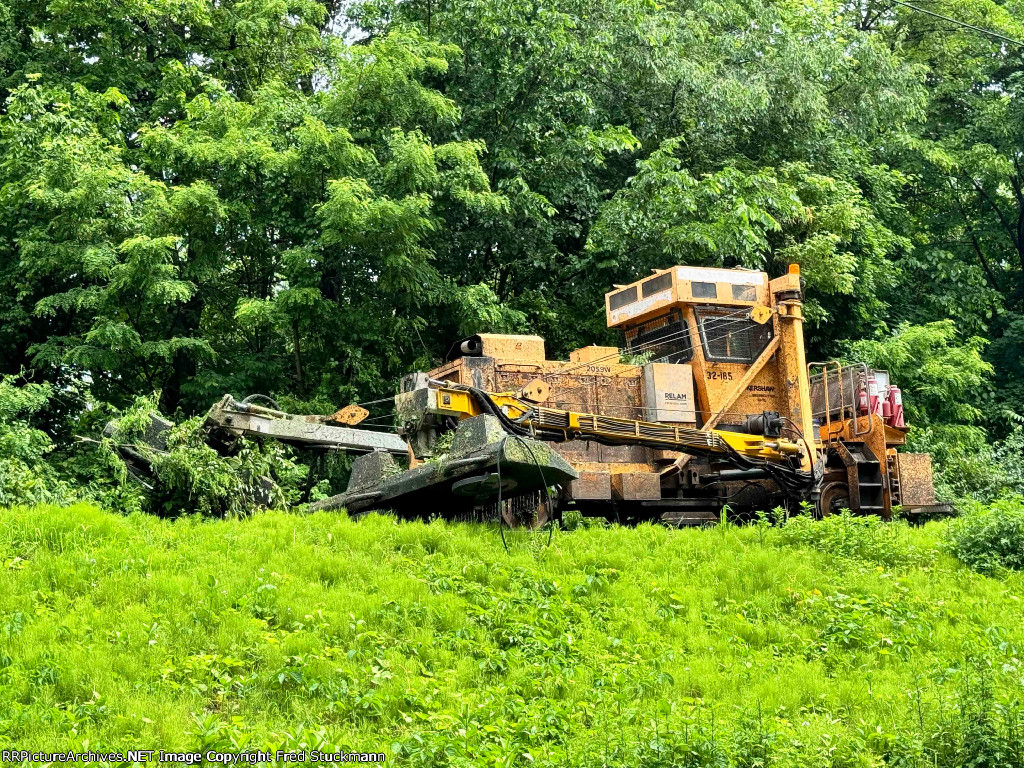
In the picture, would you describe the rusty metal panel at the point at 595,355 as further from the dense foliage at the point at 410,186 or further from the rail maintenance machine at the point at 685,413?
the dense foliage at the point at 410,186

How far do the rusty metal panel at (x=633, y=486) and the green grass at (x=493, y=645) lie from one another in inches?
109

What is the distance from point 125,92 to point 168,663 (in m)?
18.0

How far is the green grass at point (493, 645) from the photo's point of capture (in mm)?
7926

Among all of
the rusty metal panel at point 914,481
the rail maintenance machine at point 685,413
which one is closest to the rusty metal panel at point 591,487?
the rail maintenance machine at point 685,413

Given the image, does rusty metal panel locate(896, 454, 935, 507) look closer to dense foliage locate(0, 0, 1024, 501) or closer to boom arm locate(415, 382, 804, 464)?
boom arm locate(415, 382, 804, 464)

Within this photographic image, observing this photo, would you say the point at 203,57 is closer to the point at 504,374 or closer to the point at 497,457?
the point at 504,374

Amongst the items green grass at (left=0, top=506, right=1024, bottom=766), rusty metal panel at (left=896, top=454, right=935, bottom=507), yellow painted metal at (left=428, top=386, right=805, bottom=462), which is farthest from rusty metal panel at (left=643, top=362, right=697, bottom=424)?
green grass at (left=0, top=506, right=1024, bottom=766)

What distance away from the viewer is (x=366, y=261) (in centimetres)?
2131

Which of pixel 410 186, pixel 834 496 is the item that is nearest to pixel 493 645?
pixel 834 496

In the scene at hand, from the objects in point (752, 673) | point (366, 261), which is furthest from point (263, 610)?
point (366, 261)

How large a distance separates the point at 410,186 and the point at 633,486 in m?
7.27

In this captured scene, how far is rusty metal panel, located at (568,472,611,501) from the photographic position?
605 inches

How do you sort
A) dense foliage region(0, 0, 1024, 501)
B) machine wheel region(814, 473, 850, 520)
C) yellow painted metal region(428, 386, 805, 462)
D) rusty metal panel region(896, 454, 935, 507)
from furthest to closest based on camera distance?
1. dense foliage region(0, 0, 1024, 501)
2. rusty metal panel region(896, 454, 935, 507)
3. machine wheel region(814, 473, 850, 520)
4. yellow painted metal region(428, 386, 805, 462)

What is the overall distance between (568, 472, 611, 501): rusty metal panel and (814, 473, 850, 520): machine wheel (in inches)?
162
